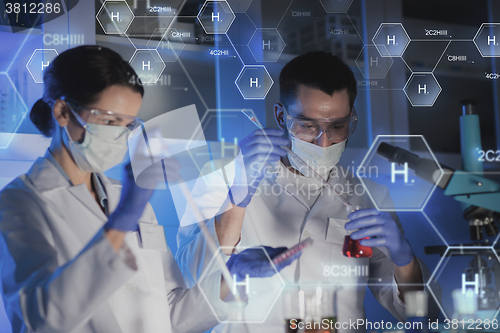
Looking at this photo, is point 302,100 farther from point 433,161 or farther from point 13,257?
point 13,257

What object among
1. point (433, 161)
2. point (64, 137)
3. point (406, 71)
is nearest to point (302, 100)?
point (406, 71)

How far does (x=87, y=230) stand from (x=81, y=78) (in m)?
0.49

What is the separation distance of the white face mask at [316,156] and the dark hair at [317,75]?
181mm

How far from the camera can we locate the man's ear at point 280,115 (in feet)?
5.29

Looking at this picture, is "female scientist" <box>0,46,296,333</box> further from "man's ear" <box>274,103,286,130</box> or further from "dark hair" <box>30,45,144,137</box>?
"man's ear" <box>274,103,286,130</box>

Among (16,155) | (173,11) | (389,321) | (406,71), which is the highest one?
(173,11)

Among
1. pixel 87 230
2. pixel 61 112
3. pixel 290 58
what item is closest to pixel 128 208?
pixel 87 230

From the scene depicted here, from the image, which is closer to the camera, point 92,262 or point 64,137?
point 92,262

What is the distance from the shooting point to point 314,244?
1564mm

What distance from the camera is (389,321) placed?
162cm

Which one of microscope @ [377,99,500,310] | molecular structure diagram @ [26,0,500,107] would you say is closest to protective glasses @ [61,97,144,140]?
molecular structure diagram @ [26,0,500,107]

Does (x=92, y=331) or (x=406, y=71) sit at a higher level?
(x=406, y=71)

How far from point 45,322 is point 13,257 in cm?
20

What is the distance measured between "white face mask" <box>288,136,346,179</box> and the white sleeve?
30.0 inches
